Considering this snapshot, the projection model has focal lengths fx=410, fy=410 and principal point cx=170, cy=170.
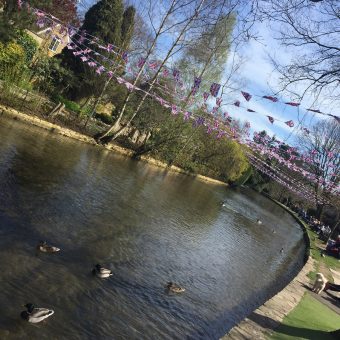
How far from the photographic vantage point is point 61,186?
1229 cm

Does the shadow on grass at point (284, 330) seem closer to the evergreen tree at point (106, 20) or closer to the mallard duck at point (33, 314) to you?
the mallard duck at point (33, 314)

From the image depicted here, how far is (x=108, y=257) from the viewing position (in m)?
8.91

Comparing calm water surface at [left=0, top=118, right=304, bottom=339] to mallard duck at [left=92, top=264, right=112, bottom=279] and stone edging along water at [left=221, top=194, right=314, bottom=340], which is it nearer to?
mallard duck at [left=92, top=264, right=112, bottom=279]

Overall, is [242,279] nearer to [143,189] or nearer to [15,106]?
[143,189]

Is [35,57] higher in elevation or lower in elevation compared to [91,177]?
higher

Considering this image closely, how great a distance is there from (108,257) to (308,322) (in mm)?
4874

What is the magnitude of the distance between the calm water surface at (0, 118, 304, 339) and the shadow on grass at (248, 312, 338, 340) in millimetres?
662

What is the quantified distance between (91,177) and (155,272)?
22.4ft

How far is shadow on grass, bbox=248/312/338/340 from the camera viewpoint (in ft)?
26.9

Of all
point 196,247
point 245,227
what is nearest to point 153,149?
point 245,227

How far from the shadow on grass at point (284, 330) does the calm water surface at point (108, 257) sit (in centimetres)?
66

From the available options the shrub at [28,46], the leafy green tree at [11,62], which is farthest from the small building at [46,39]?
the leafy green tree at [11,62]

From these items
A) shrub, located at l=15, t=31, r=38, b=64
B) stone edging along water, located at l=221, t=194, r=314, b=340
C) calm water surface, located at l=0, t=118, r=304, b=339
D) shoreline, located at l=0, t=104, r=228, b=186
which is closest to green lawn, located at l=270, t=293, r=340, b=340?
stone edging along water, located at l=221, t=194, r=314, b=340

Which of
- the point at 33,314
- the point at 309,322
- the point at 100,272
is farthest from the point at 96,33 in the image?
the point at 33,314
